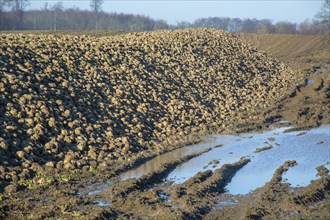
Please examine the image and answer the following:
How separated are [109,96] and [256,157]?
5.72 metres

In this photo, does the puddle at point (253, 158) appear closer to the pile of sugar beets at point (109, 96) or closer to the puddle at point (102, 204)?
the puddle at point (102, 204)

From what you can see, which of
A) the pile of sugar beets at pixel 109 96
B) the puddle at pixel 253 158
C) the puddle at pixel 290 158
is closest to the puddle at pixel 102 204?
the puddle at pixel 253 158

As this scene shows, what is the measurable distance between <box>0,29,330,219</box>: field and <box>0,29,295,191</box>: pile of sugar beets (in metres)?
0.04

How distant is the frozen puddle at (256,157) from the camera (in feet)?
38.0

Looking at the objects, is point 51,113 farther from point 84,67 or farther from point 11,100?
point 84,67

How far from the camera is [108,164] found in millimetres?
12266

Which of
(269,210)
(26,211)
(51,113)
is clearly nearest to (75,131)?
(51,113)

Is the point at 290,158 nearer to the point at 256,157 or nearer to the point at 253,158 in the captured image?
the point at 256,157

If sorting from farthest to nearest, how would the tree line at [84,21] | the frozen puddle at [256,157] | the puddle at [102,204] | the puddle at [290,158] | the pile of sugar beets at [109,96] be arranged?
the tree line at [84,21], the pile of sugar beets at [109,96], the frozen puddle at [256,157], the puddle at [290,158], the puddle at [102,204]

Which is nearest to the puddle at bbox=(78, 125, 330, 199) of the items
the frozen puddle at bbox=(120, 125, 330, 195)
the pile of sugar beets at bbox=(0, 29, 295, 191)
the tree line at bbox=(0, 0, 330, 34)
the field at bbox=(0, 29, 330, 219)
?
the frozen puddle at bbox=(120, 125, 330, 195)

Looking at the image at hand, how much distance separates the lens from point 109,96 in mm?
16297

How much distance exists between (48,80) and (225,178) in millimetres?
7268

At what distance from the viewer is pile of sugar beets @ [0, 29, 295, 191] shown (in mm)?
12234

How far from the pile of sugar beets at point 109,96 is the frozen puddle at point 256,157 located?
102 centimetres
